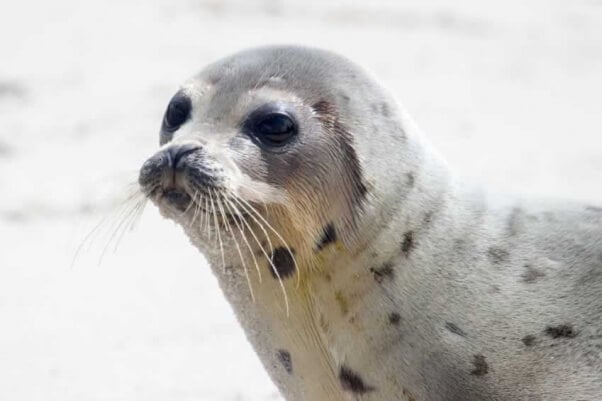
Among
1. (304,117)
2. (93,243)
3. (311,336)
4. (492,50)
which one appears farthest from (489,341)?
(492,50)

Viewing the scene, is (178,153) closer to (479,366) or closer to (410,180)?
(410,180)

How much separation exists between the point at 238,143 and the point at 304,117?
188 millimetres

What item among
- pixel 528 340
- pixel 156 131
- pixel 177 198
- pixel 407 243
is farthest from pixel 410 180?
pixel 156 131

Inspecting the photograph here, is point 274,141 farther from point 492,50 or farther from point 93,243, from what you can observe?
point 492,50

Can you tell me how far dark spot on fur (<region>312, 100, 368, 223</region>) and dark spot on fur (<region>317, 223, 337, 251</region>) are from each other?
0.06 m

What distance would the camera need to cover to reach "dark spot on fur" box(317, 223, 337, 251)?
11.1 ft

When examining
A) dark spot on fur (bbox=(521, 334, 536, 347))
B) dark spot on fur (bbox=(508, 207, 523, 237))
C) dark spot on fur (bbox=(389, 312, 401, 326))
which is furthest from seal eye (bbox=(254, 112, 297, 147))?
dark spot on fur (bbox=(521, 334, 536, 347))

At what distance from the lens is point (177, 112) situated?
358 cm

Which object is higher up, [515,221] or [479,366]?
[515,221]

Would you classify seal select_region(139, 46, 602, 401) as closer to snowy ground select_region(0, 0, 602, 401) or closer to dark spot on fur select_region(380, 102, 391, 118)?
dark spot on fur select_region(380, 102, 391, 118)

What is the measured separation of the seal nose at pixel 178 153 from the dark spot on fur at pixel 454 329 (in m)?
0.75

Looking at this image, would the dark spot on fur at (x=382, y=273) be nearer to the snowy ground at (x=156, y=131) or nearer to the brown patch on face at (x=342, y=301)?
the brown patch on face at (x=342, y=301)

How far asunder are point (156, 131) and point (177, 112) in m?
4.73

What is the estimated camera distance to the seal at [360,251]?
10.8 ft
